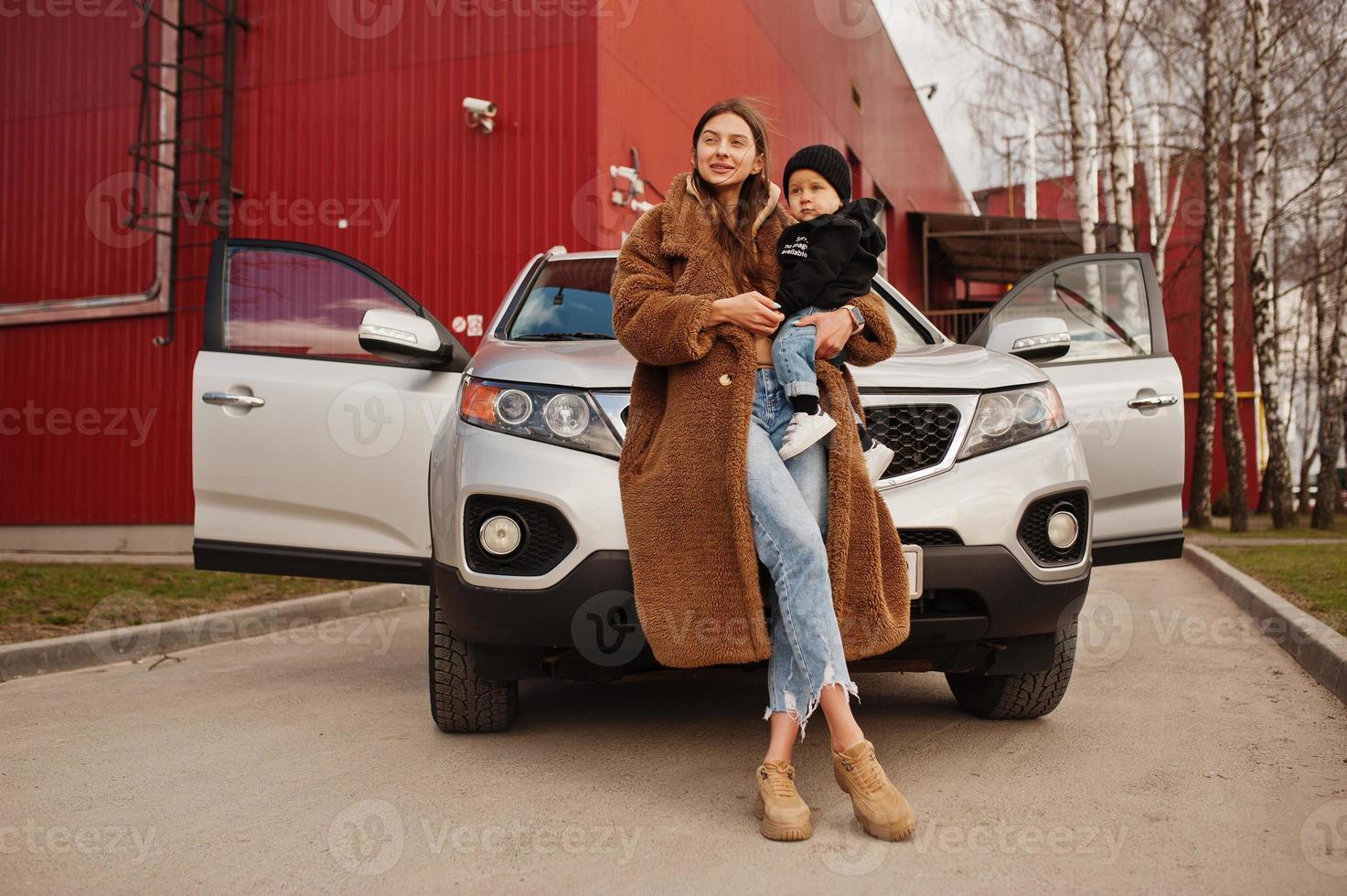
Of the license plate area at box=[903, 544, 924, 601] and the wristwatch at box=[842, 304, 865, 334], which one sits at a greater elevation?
the wristwatch at box=[842, 304, 865, 334]

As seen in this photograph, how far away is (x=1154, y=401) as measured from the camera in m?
4.61

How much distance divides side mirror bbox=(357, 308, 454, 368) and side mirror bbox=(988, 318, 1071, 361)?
1.95 meters

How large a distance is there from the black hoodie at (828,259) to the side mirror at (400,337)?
5.02 feet

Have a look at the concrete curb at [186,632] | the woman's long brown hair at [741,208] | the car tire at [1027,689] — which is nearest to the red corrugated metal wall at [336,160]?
the concrete curb at [186,632]

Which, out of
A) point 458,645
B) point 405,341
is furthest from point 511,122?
point 458,645

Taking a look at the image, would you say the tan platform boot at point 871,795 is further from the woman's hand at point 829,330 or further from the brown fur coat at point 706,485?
the woman's hand at point 829,330

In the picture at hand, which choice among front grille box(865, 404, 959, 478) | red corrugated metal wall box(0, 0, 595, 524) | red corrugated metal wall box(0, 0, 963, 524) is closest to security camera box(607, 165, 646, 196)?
Answer: red corrugated metal wall box(0, 0, 963, 524)

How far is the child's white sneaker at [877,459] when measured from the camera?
3045mm

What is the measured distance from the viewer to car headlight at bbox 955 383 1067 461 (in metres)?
3.32

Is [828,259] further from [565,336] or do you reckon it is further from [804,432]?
[565,336]

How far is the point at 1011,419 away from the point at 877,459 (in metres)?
0.57

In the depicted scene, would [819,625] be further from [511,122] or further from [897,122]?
[897,122]

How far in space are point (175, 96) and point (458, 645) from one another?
11.6 meters

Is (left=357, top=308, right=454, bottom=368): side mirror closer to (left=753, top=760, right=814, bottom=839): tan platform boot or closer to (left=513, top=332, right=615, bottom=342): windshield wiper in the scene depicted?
(left=513, top=332, right=615, bottom=342): windshield wiper
